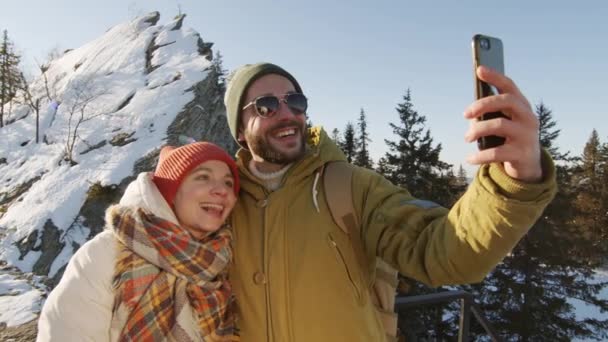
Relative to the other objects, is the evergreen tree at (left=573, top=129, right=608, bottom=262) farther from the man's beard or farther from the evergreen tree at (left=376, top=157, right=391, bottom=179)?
the man's beard

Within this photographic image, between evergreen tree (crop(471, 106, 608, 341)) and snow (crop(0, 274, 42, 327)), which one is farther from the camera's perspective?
evergreen tree (crop(471, 106, 608, 341))

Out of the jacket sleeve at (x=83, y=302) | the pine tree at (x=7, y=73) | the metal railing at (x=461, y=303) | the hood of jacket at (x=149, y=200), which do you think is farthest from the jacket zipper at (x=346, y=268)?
the pine tree at (x=7, y=73)

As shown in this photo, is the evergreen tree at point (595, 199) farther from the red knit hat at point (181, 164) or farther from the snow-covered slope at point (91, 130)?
the red knit hat at point (181, 164)

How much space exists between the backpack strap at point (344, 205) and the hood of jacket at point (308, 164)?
0.35ft

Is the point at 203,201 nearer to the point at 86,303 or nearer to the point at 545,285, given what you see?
the point at 86,303

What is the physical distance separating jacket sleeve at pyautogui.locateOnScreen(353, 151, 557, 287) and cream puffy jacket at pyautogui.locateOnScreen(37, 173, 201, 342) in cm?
109

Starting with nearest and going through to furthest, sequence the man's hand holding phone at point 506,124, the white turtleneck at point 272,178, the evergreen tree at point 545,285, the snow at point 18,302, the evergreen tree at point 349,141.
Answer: the man's hand holding phone at point 506,124 < the white turtleneck at point 272,178 < the snow at point 18,302 < the evergreen tree at point 545,285 < the evergreen tree at point 349,141

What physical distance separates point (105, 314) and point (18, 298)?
4953 mm

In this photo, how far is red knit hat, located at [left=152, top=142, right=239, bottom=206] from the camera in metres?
2.26

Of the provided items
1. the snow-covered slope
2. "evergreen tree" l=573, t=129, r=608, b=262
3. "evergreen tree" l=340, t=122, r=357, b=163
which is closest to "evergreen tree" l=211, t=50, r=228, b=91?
the snow-covered slope

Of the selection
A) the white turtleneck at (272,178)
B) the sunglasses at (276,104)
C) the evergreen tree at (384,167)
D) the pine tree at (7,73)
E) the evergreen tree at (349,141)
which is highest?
the pine tree at (7,73)

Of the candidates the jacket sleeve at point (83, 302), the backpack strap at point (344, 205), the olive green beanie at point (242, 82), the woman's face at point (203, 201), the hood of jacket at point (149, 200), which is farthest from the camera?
the olive green beanie at point (242, 82)

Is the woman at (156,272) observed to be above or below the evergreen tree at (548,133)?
below

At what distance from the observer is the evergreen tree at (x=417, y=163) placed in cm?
2098
